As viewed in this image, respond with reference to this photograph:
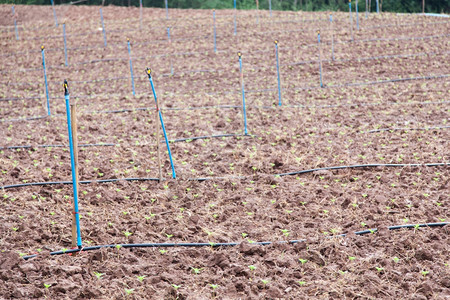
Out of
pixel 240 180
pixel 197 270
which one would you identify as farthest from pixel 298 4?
pixel 197 270

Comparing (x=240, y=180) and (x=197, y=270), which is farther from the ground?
(x=240, y=180)

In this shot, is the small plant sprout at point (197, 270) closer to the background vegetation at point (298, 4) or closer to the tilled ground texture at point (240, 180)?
the tilled ground texture at point (240, 180)

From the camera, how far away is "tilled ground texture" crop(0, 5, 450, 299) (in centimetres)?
405

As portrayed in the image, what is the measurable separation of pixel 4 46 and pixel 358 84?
13.7 m

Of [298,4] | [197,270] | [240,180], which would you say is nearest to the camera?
[197,270]

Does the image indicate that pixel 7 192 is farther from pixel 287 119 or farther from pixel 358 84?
pixel 358 84

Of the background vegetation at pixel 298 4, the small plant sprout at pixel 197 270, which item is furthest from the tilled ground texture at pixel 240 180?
the background vegetation at pixel 298 4

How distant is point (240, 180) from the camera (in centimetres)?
627

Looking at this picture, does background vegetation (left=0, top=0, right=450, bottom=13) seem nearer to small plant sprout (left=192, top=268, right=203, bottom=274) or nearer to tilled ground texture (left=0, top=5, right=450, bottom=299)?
tilled ground texture (left=0, top=5, right=450, bottom=299)

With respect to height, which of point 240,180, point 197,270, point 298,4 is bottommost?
point 197,270

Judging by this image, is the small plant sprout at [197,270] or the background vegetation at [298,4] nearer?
the small plant sprout at [197,270]

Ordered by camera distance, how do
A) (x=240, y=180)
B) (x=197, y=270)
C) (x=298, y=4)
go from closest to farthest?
(x=197, y=270) → (x=240, y=180) → (x=298, y=4)

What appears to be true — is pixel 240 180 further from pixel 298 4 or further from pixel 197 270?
pixel 298 4

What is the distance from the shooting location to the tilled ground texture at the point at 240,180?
13.3ft
